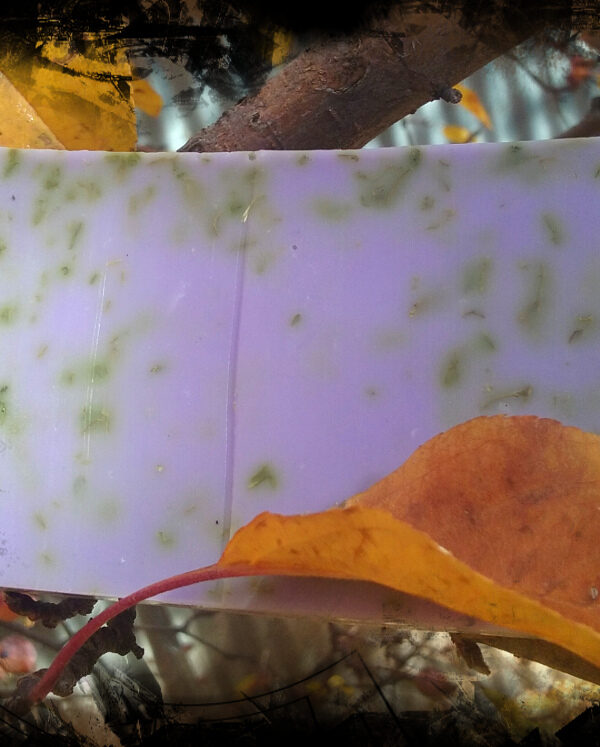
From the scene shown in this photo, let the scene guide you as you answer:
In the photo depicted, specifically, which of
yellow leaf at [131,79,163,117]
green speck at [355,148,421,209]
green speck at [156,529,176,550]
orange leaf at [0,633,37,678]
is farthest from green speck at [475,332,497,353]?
yellow leaf at [131,79,163,117]

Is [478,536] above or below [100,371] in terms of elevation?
below

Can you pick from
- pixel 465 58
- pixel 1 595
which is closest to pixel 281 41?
pixel 465 58

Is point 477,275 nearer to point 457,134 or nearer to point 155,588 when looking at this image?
point 155,588

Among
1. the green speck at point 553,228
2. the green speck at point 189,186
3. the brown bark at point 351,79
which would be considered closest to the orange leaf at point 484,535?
the green speck at point 553,228

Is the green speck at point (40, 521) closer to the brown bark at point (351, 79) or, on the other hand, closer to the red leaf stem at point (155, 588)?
the red leaf stem at point (155, 588)

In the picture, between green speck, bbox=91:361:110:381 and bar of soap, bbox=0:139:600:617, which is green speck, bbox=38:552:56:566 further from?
green speck, bbox=91:361:110:381

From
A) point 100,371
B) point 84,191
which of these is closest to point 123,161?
point 84,191

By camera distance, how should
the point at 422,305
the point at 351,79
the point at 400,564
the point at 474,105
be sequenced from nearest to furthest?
the point at 400,564
the point at 422,305
the point at 351,79
the point at 474,105
